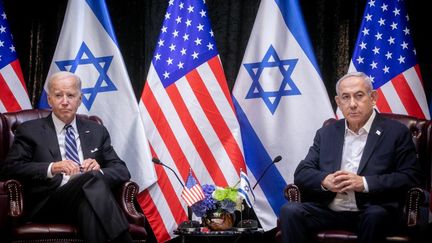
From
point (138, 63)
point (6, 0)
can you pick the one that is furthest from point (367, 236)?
point (6, 0)

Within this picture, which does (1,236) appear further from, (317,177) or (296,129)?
(296,129)

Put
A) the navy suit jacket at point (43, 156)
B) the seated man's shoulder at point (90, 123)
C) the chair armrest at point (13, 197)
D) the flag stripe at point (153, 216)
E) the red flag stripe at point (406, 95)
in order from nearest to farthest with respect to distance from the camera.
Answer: the chair armrest at point (13, 197), the navy suit jacket at point (43, 156), the seated man's shoulder at point (90, 123), the red flag stripe at point (406, 95), the flag stripe at point (153, 216)

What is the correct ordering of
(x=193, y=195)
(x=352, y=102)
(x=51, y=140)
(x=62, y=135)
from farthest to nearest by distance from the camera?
(x=62, y=135) → (x=51, y=140) → (x=352, y=102) → (x=193, y=195)

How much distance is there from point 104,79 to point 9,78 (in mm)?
761

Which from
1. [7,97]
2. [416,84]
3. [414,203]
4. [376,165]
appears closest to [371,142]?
[376,165]

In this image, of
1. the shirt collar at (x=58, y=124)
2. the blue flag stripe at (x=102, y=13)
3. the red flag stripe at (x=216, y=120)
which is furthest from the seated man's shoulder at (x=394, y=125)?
the blue flag stripe at (x=102, y=13)

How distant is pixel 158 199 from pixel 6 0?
7.85 ft

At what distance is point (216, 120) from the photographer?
5.45 m

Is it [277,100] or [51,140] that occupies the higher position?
[277,100]

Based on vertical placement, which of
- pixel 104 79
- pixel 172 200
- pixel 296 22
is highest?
pixel 296 22

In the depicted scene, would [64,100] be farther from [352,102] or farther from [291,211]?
[352,102]

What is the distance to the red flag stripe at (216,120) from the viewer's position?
17.7 ft

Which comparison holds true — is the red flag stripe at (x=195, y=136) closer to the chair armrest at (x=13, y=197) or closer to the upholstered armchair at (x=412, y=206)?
the upholstered armchair at (x=412, y=206)

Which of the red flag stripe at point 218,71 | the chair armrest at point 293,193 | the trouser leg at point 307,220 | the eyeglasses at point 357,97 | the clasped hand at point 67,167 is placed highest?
the red flag stripe at point 218,71
